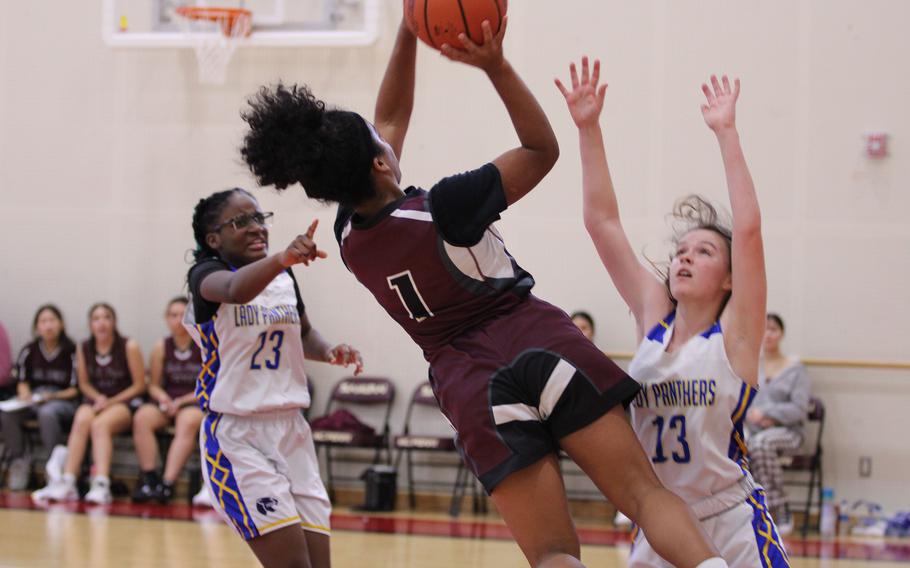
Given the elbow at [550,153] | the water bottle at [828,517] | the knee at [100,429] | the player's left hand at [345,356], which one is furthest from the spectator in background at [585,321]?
the elbow at [550,153]

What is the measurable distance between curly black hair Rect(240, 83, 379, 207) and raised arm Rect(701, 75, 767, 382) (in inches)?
36.1

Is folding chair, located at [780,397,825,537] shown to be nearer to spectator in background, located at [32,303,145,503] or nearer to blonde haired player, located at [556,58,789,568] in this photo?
spectator in background, located at [32,303,145,503]

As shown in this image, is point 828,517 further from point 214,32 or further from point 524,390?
point 524,390

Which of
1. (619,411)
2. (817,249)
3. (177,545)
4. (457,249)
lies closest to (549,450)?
(619,411)

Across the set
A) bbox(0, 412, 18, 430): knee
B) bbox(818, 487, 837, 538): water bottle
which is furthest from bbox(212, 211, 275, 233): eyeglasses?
bbox(0, 412, 18, 430): knee

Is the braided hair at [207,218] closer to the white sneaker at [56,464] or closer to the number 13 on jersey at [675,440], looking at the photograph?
the number 13 on jersey at [675,440]

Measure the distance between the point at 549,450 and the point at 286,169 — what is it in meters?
0.96

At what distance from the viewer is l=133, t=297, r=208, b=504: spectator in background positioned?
8.99 metres

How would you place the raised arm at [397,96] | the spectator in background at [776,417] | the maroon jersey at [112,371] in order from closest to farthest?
the raised arm at [397,96] < the spectator in background at [776,417] < the maroon jersey at [112,371]

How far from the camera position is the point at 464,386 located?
9.36ft

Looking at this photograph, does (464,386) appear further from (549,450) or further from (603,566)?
(603,566)

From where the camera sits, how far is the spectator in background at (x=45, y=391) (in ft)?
30.7

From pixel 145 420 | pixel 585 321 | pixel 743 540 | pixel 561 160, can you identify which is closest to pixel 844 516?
pixel 585 321

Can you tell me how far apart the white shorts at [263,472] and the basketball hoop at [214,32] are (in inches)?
232
